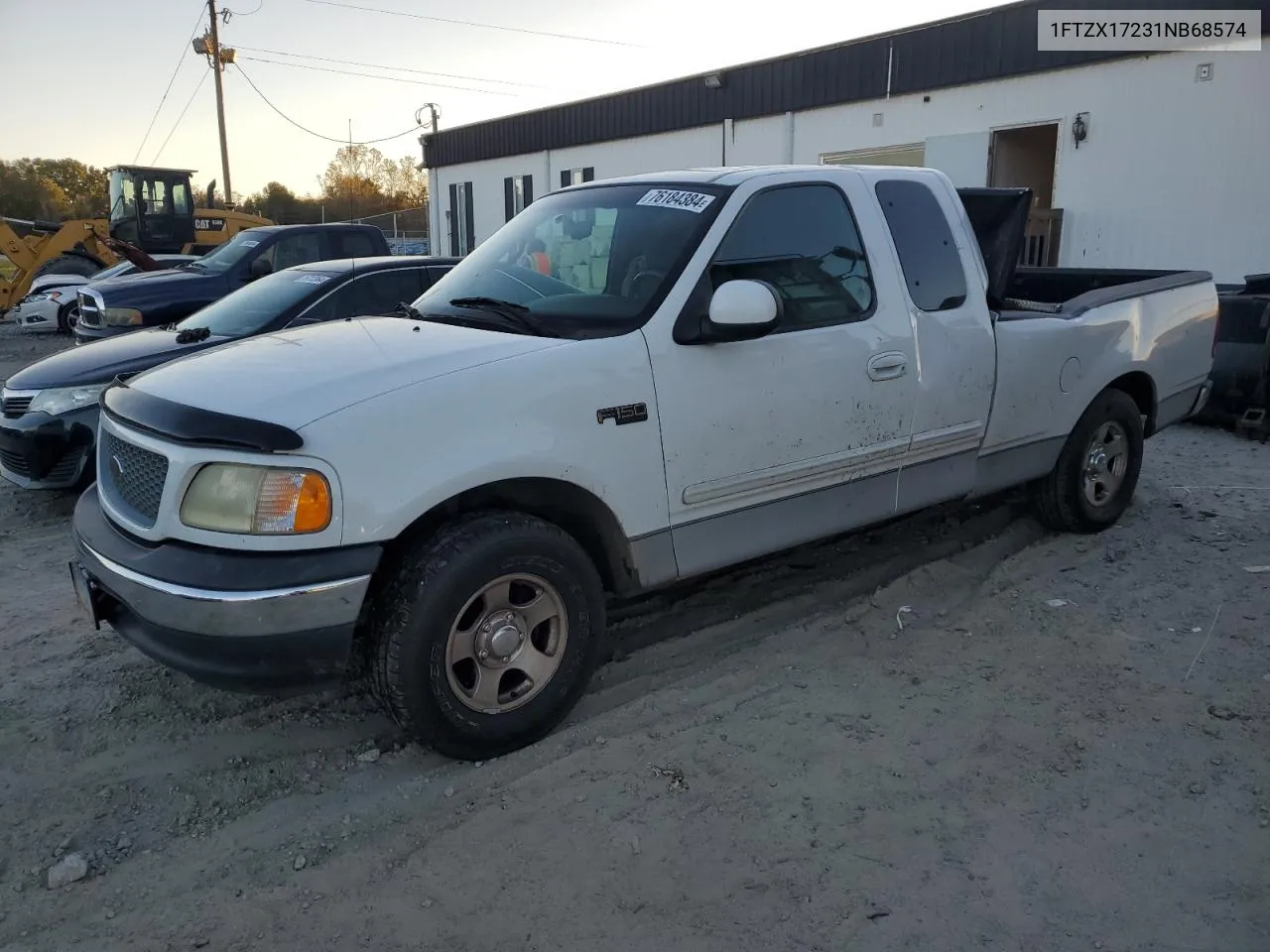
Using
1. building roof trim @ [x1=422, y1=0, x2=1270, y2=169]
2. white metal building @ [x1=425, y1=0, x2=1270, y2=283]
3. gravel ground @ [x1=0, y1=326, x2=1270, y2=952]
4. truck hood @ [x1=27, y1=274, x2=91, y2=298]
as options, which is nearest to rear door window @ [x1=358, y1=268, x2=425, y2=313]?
Answer: gravel ground @ [x1=0, y1=326, x2=1270, y2=952]

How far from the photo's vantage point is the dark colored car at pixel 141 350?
19.0 ft

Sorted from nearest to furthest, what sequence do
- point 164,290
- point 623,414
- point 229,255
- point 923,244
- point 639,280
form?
1. point 623,414
2. point 639,280
3. point 923,244
4. point 164,290
5. point 229,255

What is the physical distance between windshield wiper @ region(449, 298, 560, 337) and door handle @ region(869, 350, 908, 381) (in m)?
1.42

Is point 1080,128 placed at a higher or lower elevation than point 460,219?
higher

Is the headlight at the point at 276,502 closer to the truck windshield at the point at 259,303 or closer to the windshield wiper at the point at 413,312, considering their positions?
the windshield wiper at the point at 413,312

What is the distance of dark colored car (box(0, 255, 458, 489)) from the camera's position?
579cm

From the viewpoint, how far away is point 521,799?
10.0ft

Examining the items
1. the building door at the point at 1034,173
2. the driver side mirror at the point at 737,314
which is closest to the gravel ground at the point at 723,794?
the driver side mirror at the point at 737,314

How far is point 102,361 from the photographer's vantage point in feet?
20.2

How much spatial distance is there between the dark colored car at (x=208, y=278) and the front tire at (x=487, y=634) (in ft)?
21.2

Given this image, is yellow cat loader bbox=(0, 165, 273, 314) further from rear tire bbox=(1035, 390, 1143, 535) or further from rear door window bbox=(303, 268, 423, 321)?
rear tire bbox=(1035, 390, 1143, 535)

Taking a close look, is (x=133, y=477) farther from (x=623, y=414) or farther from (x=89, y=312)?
(x=89, y=312)

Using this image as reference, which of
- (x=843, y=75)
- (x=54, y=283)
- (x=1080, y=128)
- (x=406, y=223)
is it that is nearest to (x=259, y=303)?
(x=1080, y=128)

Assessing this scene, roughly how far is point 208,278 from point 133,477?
6757 mm
